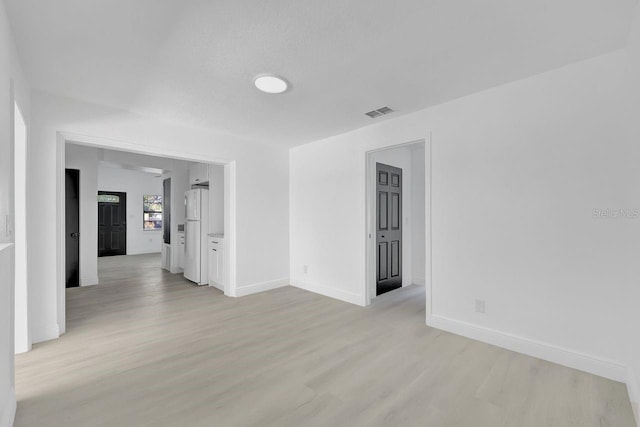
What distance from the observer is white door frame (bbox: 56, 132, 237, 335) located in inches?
118

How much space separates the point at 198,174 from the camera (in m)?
5.82

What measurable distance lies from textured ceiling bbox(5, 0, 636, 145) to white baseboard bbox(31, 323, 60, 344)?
2336mm

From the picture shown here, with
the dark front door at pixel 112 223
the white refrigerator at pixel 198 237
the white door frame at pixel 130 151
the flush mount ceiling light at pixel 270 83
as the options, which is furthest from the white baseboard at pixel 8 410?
the dark front door at pixel 112 223

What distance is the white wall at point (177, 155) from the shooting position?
2891 mm

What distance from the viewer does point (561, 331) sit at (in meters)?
2.42

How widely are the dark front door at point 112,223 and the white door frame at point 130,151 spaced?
22.7 ft

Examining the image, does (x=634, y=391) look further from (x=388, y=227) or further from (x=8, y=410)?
(x=8, y=410)

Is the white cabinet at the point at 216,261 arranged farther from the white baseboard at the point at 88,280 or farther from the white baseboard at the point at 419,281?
the white baseboard at the point at 419,281

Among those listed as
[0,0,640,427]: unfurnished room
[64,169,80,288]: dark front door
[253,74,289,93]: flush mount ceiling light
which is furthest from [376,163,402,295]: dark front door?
[64,169,80,288]: dark front door

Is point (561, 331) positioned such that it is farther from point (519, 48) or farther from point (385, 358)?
point (519, 48)

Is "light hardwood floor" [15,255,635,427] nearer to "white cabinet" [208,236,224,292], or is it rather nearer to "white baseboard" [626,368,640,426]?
"white baseboard" [626,368,640,426]

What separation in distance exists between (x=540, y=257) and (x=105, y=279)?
6913mm

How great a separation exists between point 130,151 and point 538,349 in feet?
15.2

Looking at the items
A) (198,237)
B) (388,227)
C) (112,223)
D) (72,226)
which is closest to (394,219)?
(388,227)
